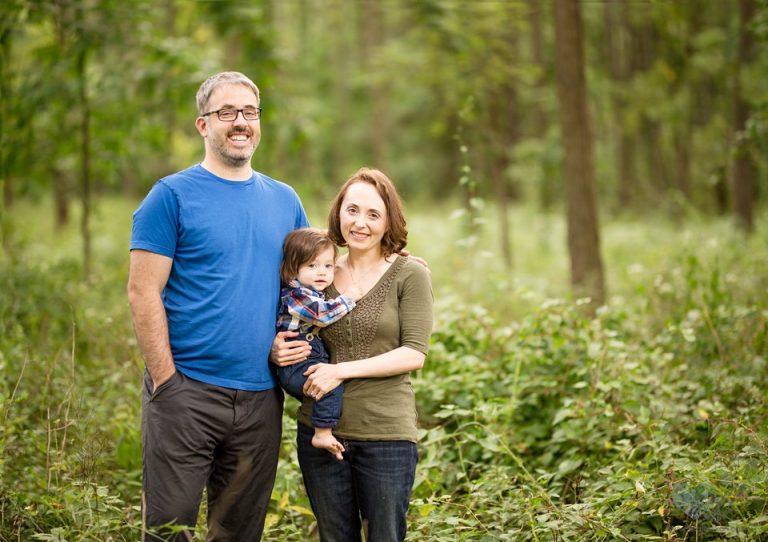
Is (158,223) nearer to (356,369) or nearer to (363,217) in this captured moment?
(363,217)

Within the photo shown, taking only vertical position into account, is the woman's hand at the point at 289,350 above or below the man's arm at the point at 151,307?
below

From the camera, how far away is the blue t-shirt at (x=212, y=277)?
3361 mm

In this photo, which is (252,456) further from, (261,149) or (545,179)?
(545,179)

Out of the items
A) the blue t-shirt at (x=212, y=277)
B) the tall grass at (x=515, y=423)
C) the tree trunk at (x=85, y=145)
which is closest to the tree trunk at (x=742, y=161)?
the tall grass at (x=515, y=423)

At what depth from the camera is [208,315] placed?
340 cm

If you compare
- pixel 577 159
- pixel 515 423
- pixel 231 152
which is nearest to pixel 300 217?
pixel 231 152

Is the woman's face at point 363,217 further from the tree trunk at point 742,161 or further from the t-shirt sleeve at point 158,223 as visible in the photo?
the tree trunk at point 742,161

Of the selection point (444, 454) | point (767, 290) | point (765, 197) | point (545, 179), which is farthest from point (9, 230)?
point (765, 197)

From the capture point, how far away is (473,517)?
3936 millimetres

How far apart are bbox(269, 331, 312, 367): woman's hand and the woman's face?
528 millimetres

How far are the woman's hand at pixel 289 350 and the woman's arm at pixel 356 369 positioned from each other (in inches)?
3.6

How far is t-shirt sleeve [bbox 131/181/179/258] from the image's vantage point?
328 cm

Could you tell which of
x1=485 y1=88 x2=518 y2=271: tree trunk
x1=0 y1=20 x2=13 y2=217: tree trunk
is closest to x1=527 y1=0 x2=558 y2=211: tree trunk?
x1=485 y1=88 x2=518 y2=271: tree trunk

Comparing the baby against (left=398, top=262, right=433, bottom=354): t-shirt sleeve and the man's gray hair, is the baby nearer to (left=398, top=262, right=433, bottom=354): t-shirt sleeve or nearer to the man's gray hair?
(left=398, top=262, right=433, bottom=354): t-shirt sleeve
